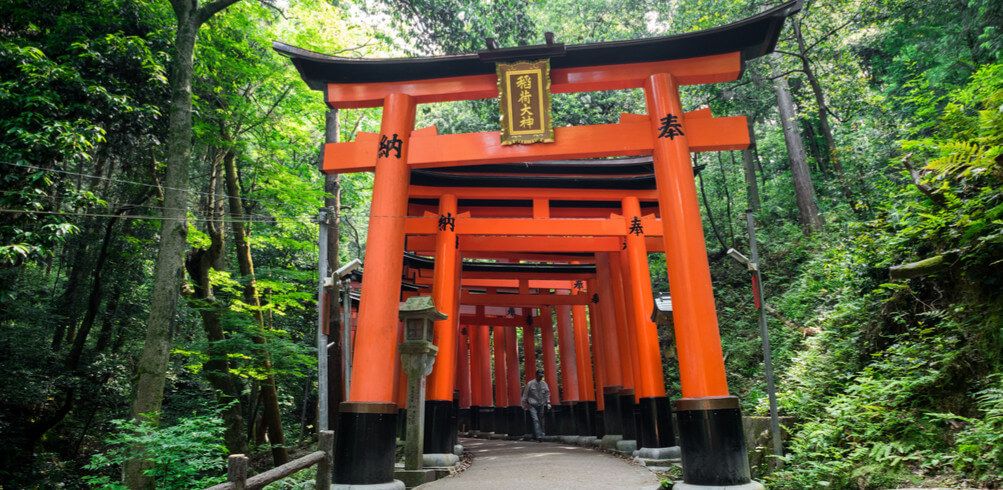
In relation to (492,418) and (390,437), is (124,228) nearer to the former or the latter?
(390,437)

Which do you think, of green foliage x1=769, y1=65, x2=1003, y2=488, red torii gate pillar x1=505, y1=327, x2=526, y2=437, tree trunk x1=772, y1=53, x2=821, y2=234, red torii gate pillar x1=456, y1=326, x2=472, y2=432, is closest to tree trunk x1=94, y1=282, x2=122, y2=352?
red torii gate pillar x1=456, y1=326, x2=472, y2=432

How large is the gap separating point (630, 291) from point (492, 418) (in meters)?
12.6

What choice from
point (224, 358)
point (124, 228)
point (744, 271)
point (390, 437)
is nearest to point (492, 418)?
point (744, 271)

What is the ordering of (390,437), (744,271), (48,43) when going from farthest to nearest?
(744,271), (48,43), (390,437)

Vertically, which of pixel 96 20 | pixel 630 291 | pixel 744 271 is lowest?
pixel 630 291

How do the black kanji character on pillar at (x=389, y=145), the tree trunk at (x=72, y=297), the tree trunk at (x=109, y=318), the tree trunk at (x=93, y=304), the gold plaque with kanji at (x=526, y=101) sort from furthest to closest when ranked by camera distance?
the tree trunk at (x=109, y=318), the tree trunk at (x=72, y=297), the tree trunk at (x=93, y=304), the black kanji character on pillar at (x=389, y=145), the gold plaque with kanji at (x=526, y=101)

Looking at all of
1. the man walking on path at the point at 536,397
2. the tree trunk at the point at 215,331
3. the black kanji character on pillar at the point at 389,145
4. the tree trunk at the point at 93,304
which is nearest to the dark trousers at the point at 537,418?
the man walking on path at the point at 536,397

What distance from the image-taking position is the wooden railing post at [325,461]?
646 centimetres

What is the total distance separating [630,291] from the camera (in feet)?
38.7

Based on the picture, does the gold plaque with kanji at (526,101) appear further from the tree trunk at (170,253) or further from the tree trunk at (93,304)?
the tree trunk at (93,304)

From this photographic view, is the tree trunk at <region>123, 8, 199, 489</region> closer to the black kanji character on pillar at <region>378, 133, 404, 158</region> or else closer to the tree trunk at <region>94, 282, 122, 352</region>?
→ the black kanji character on pillar at <region>378, 133, 404, 158</region>

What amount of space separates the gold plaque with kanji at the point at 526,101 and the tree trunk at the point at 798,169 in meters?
10.8

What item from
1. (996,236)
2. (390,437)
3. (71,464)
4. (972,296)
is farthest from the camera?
(71,464)

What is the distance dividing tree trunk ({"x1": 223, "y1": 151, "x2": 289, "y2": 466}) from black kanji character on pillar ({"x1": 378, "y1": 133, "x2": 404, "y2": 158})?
5729 millimetres
